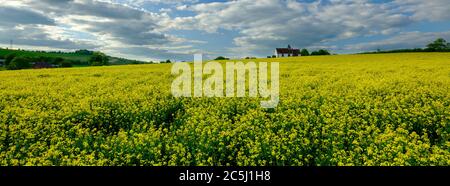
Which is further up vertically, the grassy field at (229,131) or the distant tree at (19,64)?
the distant tree at (19,64)

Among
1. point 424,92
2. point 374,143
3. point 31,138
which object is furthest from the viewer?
point 424,92

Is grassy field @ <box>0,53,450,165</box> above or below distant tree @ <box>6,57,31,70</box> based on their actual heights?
below

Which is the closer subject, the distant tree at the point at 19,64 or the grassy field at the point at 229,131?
the grassy field at the point at 229,131

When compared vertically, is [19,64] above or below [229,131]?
above

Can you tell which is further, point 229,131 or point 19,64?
point 19,64

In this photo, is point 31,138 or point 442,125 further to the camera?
point 442,125

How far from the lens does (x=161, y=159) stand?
7152 millimetres

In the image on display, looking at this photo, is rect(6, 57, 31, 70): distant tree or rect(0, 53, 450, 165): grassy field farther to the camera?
rect(6, 57, 31, 70): distant tree

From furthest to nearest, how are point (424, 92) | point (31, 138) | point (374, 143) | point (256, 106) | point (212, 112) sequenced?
point (424, 92) → point (256, 106) → point (212, 112) → point (31, 138) → point (374, 143)
